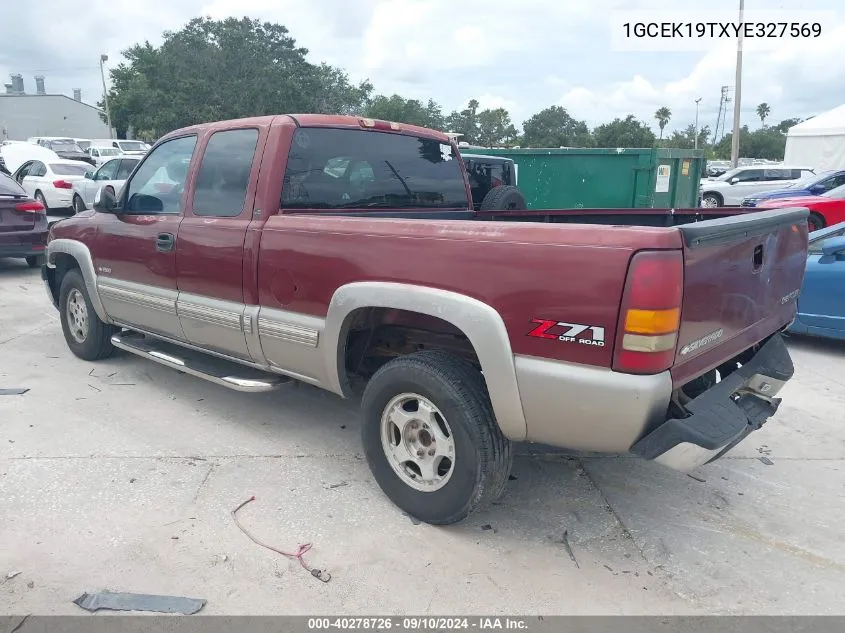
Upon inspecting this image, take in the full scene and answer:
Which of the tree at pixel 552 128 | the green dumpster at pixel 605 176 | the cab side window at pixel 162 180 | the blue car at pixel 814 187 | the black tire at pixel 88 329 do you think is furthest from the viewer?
the tree at pixel 552 128

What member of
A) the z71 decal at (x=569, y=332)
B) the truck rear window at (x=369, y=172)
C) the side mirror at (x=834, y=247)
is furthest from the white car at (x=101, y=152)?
the z71 decal at (x=569, y=332)

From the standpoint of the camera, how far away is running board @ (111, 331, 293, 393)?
392 cm

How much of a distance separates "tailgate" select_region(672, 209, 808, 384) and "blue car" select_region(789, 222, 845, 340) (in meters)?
2.96

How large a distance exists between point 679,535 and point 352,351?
6.33 feet

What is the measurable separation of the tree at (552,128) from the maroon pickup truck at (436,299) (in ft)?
185

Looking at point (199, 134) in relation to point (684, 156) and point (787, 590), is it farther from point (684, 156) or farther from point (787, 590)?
point (684, 156)

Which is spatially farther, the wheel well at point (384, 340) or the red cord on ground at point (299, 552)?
the wheel well at point (384, 340)

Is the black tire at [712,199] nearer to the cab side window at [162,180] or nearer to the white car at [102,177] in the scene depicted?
the white car at [102,177]

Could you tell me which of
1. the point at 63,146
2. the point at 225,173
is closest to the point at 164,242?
the point at 225,173

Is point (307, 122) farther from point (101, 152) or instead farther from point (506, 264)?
point (101, 152)

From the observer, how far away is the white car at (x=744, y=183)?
67.5 ft
